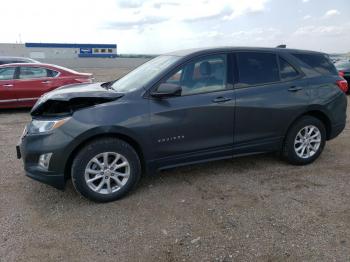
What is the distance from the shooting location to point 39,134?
3.66m

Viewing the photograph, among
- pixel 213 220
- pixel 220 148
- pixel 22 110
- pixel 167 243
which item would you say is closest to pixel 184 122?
pixel 220 148

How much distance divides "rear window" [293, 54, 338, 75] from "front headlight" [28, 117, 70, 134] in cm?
334

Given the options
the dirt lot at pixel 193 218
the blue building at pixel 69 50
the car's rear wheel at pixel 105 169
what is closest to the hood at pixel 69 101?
the car's rear wheel at pixel 105 169

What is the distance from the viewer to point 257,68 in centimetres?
461

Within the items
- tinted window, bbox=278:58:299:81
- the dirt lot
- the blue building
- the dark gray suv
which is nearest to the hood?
the dark gray suv

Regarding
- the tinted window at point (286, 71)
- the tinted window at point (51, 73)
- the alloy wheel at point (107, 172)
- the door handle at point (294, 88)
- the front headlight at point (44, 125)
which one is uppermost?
the tinted window at point (286, 71)

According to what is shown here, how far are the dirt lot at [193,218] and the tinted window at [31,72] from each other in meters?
4.88

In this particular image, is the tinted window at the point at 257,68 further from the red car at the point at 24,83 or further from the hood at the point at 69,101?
the red car at the point at 24,83

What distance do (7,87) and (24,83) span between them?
0.42 metres

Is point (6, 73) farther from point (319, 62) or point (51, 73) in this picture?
point (319, 62)

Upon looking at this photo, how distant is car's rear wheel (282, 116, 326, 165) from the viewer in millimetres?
4895

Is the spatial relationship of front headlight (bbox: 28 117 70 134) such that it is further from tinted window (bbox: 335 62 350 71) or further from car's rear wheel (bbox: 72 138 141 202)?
tinted window (bbox: 335 62 350 71)

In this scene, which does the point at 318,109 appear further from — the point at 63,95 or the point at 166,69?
the point at 63,95

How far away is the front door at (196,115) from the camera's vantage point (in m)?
3.98
